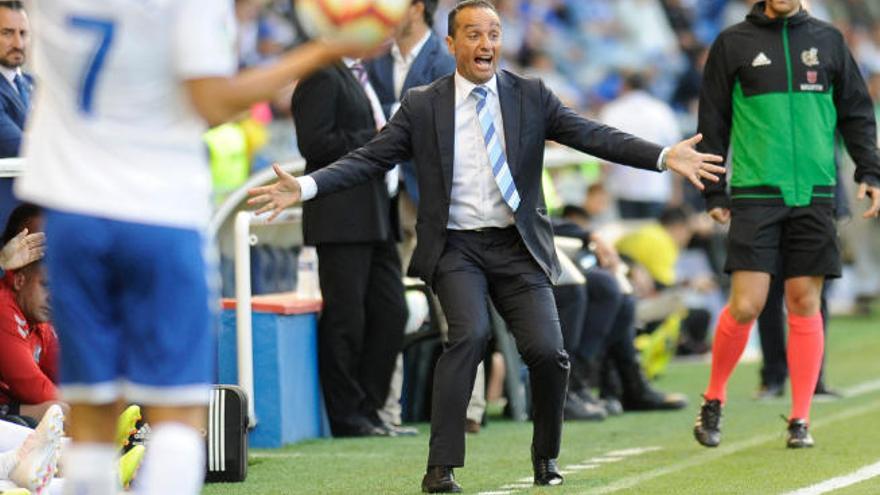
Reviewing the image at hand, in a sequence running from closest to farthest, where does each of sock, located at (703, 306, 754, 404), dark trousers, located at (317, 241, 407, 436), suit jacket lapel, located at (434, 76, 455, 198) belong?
suit jacket lapel, located at (434, 76, 455, 198) < sock, located at (703, 306, 754, 404) < dark trousers, located at (317, 241, 407, 436)

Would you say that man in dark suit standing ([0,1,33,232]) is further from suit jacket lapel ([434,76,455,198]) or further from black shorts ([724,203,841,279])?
black shorts ([724,203,841,279])

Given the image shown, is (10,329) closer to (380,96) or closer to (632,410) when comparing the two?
(380,96)

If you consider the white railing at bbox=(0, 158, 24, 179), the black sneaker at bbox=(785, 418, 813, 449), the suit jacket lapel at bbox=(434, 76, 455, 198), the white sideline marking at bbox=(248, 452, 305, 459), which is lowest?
the white sideline marking at bbox=(248, 452, 305, 459)

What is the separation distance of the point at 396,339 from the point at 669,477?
2.59 m

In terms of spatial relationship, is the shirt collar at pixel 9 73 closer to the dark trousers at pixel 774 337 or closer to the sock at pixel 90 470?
the sock at pixel 90 470

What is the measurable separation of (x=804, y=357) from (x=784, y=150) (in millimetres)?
1023

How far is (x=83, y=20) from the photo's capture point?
16.7 ft

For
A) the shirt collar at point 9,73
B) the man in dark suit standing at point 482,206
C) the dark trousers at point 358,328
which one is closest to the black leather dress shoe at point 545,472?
the man in dark suit standing at point 482,206

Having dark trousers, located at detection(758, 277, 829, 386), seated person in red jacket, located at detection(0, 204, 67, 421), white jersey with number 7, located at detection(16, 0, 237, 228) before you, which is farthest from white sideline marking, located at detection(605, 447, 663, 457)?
white jersey with number 7, located at detection(16, 0, 237, 228)

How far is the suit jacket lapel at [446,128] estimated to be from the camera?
802cm

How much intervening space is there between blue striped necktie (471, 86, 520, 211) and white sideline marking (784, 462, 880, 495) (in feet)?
5.20

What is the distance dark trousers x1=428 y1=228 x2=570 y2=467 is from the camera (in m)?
7.91

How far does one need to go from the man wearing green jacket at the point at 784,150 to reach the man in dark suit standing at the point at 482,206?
1.51 metres

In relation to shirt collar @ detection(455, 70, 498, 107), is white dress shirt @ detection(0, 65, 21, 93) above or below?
above
